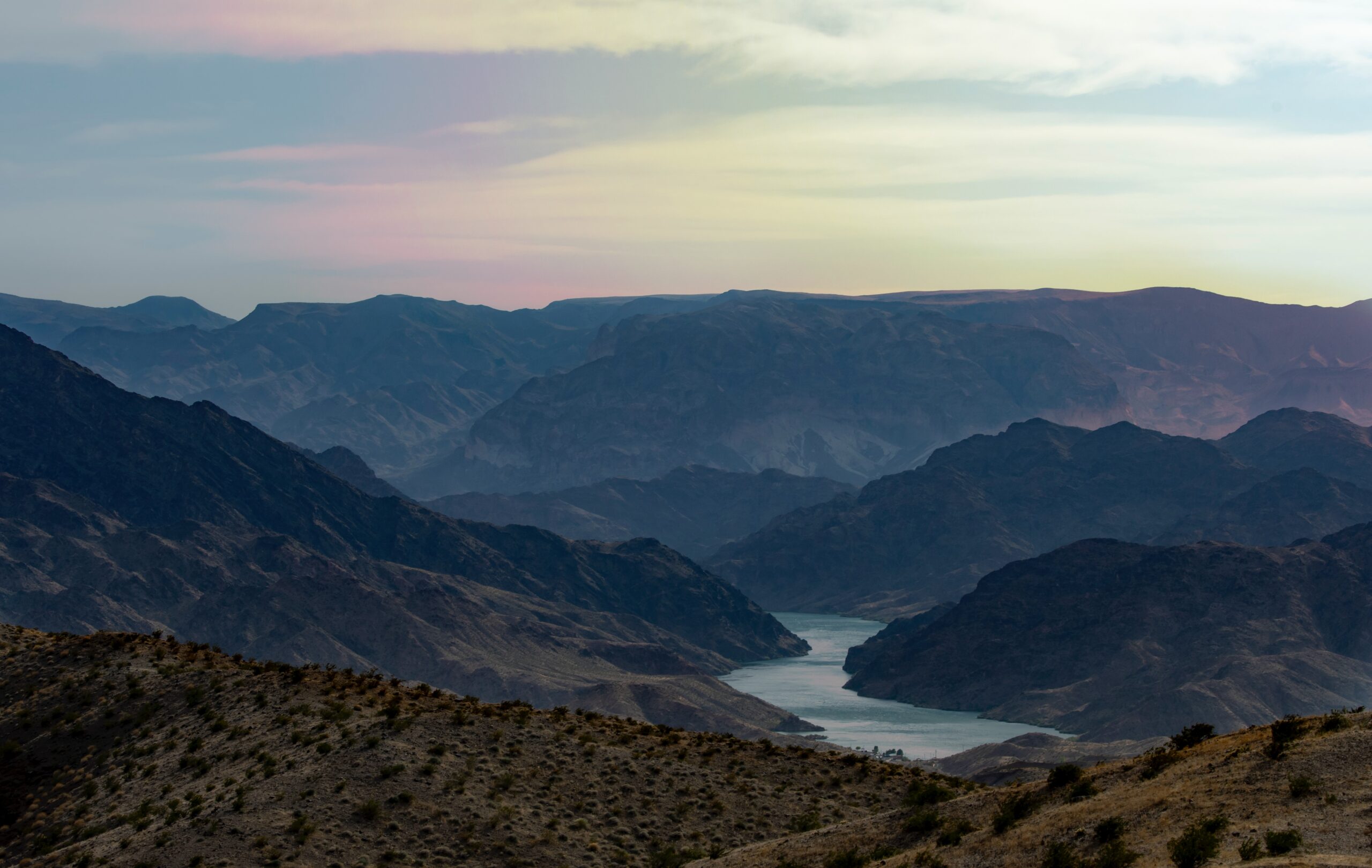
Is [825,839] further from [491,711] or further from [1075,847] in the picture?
[491,711]

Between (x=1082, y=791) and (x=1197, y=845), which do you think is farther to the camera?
(x=1082, y=791)

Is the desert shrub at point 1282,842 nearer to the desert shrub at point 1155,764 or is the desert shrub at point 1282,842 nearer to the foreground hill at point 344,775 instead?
the desert shrub at point 1155,764

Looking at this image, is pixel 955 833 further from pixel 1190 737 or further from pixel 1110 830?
pixel 1190 737

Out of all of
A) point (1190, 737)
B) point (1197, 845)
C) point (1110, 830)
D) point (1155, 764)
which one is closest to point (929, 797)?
point (1190, 737)

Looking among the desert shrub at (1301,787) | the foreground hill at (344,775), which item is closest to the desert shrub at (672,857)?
the foreground hill at (344,775)

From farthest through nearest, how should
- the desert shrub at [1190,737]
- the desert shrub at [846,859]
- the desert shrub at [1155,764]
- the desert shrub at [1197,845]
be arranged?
1. the desert shrub at [1190,737]
2. the desert shrub at [846,859]
3. the desert shrub at [1155,764]
4. the desert shrub at [1197,845]

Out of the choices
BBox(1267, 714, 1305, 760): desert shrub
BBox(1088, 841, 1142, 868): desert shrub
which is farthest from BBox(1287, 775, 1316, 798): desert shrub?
BBox(1088, 841, 1142, 868): desert shrub
